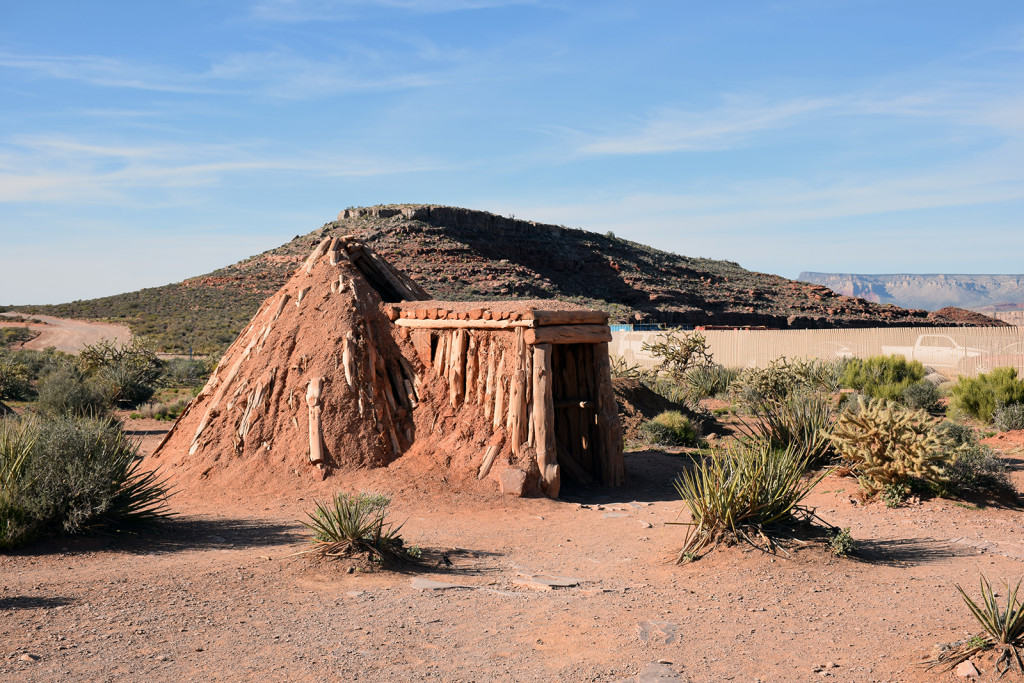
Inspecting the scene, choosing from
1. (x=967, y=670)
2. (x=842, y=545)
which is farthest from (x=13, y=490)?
(x=967, y=670)

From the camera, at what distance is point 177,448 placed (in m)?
10.4

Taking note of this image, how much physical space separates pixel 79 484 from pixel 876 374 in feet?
59.7

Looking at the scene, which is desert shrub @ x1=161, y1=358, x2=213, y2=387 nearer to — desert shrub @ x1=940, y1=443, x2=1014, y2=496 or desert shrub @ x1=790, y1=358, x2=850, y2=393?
desert shrub @ x1=790, y1=358, x2=850, y2=393

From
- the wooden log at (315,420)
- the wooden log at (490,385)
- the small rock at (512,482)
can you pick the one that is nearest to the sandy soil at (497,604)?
the small rock at (512,482)

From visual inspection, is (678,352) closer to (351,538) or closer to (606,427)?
(606,427)

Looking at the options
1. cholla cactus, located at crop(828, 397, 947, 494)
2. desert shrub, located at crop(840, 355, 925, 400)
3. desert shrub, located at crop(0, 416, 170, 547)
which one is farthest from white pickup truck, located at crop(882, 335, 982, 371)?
desert shrub, located at crop(0, 416, 170, 547)

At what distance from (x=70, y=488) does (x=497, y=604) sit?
3998mm

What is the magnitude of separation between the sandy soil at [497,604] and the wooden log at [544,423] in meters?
0.78

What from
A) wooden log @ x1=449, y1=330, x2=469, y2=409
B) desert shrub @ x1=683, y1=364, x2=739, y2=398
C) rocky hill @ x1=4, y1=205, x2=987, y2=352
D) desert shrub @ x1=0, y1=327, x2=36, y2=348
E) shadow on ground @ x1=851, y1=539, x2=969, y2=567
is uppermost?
rocky hill @ x1=4, y1=205, x2=987, y2=352

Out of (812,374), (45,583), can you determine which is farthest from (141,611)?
(812,374)

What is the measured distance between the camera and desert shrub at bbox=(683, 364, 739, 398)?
72.5 ft

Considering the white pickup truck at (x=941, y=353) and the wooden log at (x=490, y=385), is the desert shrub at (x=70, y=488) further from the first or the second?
the white pickup truck at (x=941, y=353)

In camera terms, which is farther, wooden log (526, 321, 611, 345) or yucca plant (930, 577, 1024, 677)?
wooden log (526, 321, 611, 345)

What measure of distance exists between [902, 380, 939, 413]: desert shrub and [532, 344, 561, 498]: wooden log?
34.3 feet
